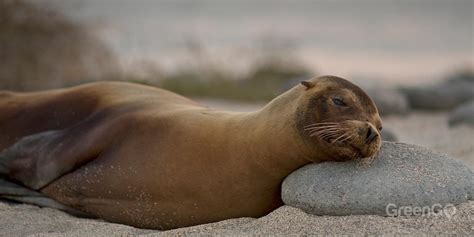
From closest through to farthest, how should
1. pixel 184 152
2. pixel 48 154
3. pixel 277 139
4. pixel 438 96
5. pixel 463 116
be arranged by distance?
1. pixel 277 139
2. pixel 184 152
3. pixel 48 154
4. pixel 463 116
5. pixel 438 96

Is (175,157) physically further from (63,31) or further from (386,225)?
(63,31)

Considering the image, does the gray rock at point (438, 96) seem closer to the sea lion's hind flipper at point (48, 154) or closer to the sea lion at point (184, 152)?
the sea lion at point (184, 152)

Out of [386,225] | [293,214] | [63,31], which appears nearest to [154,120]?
[293,214]

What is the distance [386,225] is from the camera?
4.26 meters

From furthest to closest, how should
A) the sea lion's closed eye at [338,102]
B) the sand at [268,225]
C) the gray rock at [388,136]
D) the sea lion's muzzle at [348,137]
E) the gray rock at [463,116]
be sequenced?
the gray rock at [463,116]
the gray rock at [388,136]
the sea lion's closed eye at [338,102]
the sea lion's muzzle at [348,137]
the sand at [268,225]

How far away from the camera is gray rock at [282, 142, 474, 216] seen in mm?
4422

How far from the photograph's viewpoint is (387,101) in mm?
10359

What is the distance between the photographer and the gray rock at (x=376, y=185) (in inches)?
174

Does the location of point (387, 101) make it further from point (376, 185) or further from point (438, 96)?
point (376, 185)

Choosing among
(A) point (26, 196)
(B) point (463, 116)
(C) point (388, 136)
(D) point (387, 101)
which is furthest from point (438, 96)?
(A) point (26, 196)

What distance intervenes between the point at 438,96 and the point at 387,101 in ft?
4.20

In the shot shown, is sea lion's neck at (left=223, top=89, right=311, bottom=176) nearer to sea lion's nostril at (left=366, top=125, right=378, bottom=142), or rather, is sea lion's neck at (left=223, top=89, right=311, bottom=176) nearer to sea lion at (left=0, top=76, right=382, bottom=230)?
sea lion at (left=0, top=76, right=382, bottom=230)

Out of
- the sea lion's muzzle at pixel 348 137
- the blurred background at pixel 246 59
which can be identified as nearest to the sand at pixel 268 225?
the sea lion's muzzle at pixel 348 137

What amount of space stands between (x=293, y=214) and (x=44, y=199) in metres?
1.60
